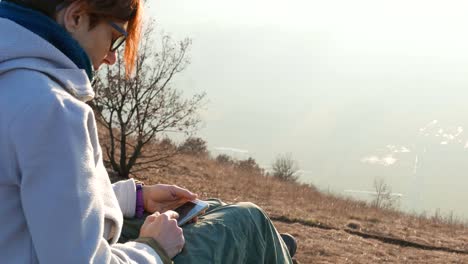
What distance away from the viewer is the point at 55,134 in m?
1.41

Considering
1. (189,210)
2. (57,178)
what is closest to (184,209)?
(189,210)

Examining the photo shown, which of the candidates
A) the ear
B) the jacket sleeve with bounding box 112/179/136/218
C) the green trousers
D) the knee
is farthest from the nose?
the knee

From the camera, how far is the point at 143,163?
1039 cm

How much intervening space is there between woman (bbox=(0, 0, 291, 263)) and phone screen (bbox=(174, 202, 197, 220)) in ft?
1.85

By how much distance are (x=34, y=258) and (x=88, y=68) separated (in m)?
0.46

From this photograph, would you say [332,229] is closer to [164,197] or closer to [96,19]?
[164,197]

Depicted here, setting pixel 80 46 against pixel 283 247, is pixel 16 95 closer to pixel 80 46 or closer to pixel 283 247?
pixel 80 46

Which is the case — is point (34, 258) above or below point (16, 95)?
below

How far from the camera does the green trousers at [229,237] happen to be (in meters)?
2.11

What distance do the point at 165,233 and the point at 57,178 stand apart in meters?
0.58

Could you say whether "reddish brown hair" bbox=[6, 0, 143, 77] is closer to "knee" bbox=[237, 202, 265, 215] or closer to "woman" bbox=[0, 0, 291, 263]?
"woman" bbox=[0, 0, 291, 263]

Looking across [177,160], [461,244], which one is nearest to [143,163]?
[177,160]

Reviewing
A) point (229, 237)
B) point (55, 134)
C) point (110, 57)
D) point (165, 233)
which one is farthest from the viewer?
point (229, 237)

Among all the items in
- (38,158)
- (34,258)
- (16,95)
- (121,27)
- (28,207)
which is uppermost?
(121,27)
